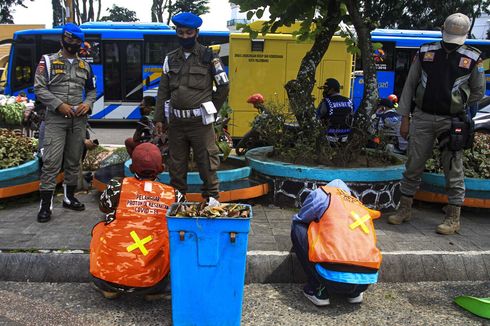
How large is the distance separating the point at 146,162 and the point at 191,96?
111cm

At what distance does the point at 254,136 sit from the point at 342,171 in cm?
253

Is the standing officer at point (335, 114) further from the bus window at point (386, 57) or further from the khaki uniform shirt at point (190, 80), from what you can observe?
the bus window at point (386, 57)

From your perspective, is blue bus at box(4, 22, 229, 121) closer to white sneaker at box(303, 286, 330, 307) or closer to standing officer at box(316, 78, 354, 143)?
standing officer at box(316, 78, 354, 143)

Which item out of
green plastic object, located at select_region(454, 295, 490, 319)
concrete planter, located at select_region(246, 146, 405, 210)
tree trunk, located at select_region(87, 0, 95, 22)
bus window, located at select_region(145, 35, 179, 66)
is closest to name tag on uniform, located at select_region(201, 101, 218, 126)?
concrete planter, located at select_region(246, 146, 405, 210)

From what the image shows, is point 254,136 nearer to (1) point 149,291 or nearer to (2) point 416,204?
(2) point 416,204

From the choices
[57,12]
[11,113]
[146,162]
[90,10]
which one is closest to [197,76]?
[146,162]

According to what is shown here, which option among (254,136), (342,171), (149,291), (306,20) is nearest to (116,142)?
(254,136)

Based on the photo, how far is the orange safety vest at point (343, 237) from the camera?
2.99 metres

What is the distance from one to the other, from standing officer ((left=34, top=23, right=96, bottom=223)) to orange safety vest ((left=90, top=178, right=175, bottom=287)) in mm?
1621

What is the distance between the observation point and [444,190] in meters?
5.00

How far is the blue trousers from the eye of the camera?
3035mm

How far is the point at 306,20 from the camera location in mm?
Answer: 5539

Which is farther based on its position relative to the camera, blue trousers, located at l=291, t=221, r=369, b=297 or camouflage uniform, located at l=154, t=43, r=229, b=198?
camouflage uniform, located at l=154, t=43, r=229, b=198

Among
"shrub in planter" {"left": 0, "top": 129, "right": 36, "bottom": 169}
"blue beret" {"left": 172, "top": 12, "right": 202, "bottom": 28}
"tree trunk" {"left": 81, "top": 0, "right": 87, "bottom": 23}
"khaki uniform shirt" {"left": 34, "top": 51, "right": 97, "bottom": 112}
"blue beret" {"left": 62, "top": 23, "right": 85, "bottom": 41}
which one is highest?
"tree trunk" {"left": 81, "top": 0, "right": 87, "bottom": 23}
